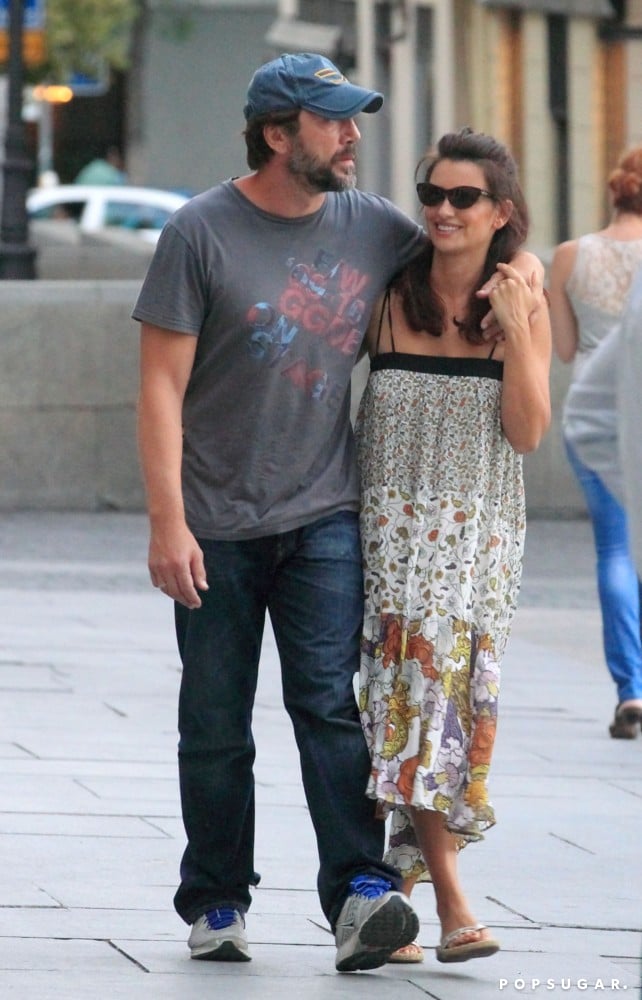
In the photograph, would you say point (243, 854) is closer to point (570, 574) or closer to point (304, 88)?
point (304, 88)

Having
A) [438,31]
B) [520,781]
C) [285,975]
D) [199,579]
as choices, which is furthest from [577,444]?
[438,31]

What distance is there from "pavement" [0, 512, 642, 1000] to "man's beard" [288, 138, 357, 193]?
5.04ft

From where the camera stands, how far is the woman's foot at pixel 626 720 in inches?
291

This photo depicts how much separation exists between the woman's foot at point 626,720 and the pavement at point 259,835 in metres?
0.09

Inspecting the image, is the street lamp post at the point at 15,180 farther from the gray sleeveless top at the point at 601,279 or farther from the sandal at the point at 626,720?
the sandal at the point at 626,720

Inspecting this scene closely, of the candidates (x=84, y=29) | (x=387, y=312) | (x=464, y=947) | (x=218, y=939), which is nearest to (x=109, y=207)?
(x=84, y=29)

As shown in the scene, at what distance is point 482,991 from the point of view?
4.40 meters

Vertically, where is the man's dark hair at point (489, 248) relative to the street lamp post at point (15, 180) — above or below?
above

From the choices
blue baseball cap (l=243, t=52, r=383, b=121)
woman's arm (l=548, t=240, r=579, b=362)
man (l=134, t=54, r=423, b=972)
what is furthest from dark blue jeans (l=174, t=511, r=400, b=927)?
woman's arm (l=548, t=240, r=579, b=362)

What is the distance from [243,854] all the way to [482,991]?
1.98ft

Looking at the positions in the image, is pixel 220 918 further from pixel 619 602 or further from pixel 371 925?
pixel 619 602

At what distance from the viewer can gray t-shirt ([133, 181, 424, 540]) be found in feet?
14.7

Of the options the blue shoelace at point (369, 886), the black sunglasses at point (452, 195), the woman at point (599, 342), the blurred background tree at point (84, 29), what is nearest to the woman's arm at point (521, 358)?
the black sunglasses at point (452, 195)

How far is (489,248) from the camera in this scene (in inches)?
182
